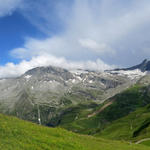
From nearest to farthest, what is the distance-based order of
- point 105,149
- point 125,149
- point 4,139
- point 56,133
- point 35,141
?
point 4,139 → point 35,141 → point 56,133 → point 105,149 → point 125,149

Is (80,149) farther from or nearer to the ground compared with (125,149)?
farther from the ground

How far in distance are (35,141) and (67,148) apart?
3870mm

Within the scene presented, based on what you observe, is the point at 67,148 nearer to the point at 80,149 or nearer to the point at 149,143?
the point at 80,149

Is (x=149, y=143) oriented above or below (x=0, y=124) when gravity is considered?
below

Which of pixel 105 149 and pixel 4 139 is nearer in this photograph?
pixel 4 139

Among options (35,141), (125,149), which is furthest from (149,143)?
(35,141)

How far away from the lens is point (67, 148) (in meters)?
22.0

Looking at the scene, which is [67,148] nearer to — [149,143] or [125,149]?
[125,149]

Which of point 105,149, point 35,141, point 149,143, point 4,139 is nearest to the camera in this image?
point 4,139

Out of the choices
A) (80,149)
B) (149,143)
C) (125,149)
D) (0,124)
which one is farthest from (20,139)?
(149,143)

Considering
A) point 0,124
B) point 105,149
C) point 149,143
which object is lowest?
point 149,143

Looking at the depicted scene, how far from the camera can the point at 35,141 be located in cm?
2095

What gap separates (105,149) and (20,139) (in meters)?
17.0

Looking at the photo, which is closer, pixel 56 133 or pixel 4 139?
pixel 4 139
